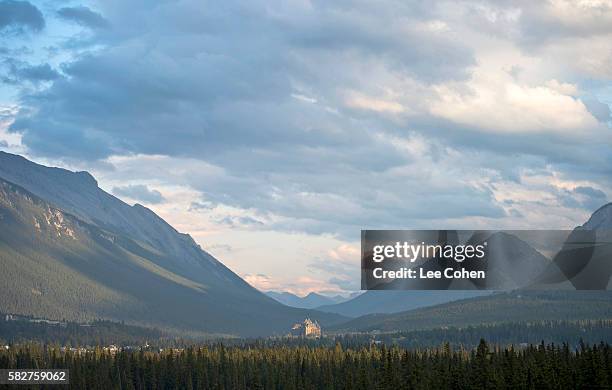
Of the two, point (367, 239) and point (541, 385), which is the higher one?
point (367, 239)

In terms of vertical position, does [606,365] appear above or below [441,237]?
below

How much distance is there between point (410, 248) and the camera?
16438 cm

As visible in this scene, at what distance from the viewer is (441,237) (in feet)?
616

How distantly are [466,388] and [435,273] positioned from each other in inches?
892

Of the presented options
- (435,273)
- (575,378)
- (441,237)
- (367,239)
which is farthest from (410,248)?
(575,378)

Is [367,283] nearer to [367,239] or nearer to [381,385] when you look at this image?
[367,239]

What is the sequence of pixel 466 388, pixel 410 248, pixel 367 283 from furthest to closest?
pixel 466 388 → pixel 367 283 → pixel 410 248

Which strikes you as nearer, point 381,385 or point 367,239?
point 367,239

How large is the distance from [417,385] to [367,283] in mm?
29476

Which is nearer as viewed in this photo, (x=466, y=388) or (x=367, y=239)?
(x=367, y=239)

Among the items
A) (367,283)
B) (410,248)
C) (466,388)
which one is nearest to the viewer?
(410,248)

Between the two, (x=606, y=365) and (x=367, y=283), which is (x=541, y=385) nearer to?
(x=606, y=365)

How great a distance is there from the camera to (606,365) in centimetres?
18950

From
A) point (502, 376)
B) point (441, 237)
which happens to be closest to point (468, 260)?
point (441, 237)
